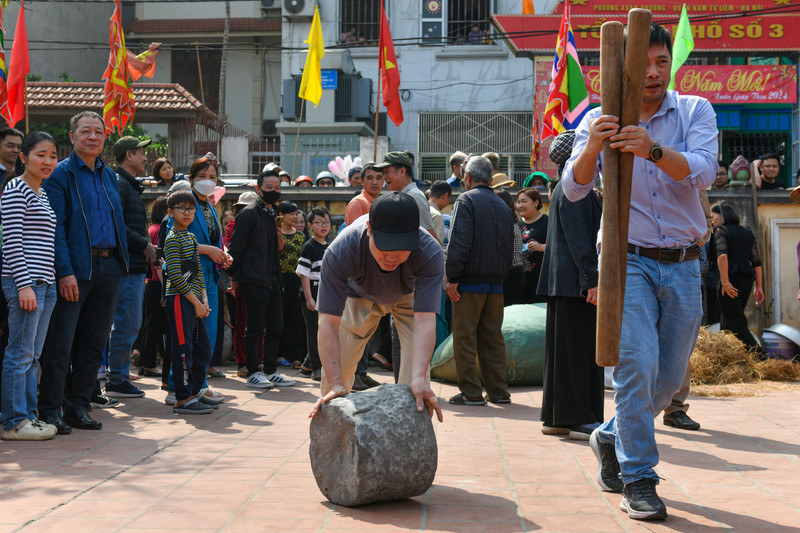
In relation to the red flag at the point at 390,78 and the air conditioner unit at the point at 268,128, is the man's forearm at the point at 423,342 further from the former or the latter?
the air conditioner unit at the point at 268,128

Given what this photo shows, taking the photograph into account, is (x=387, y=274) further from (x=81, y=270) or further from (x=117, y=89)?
(x=117, y=89)

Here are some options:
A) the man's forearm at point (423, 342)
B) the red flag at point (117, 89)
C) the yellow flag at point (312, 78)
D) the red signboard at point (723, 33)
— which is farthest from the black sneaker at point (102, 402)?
the red signboard at point (723, 33)

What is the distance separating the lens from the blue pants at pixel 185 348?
286 inches

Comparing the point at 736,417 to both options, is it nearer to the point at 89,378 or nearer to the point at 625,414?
the point at 625,414

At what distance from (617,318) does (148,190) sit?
35.0 ft

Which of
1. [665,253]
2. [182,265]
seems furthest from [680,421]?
[182,265]

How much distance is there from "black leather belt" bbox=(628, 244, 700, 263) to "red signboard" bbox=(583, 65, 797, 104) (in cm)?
1641

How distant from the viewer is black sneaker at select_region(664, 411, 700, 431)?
22.2 ft

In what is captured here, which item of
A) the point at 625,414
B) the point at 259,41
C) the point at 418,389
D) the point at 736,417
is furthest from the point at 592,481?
the point at 259,41

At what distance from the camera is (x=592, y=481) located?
5.00 meters

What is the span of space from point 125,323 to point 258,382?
1.49 meters

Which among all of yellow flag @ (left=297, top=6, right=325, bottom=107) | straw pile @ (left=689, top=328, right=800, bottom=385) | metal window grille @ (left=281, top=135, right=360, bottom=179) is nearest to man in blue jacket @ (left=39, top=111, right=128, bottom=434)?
straw pile @ (left=689, top=328, right=800, bottom=385)

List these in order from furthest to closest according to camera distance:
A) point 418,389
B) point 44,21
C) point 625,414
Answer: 1. point 44,21
2. point 418,389
3. point 625,414

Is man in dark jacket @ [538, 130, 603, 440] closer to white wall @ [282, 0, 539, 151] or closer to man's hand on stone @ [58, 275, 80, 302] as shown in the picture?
man's hand on stone @ [58, 275, 80, 302]
